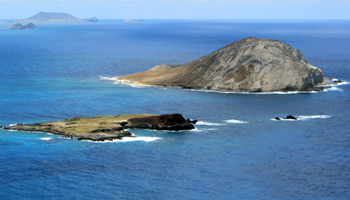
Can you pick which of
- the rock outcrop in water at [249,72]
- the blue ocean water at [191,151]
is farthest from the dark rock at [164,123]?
the rock outcrop in water at [249,72]

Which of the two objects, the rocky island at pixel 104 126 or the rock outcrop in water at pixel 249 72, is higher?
the rock outcrop in water at pixel 249 72

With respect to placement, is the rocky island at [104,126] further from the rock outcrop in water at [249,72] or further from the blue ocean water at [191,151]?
the rock outcrop in water at [249,72]

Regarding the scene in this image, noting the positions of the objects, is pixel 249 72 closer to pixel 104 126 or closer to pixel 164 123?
pixel 164 123

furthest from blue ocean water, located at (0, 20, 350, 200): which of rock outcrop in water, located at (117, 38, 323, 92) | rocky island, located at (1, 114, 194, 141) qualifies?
rock outcrop in water, located at (117, 38, 323, 92)

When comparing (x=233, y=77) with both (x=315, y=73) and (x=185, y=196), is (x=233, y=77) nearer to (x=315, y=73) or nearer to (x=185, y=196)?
(x=315, y=73)

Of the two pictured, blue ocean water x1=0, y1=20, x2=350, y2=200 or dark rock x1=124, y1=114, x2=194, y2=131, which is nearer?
blue ocean water x1=0, y1=20, x2=350, y2=200

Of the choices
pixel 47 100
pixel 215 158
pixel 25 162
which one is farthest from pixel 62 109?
pixel 215 158

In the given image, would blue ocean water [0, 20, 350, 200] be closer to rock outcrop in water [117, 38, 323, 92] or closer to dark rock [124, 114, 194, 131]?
dark rock [124, 114, 194, 131]
